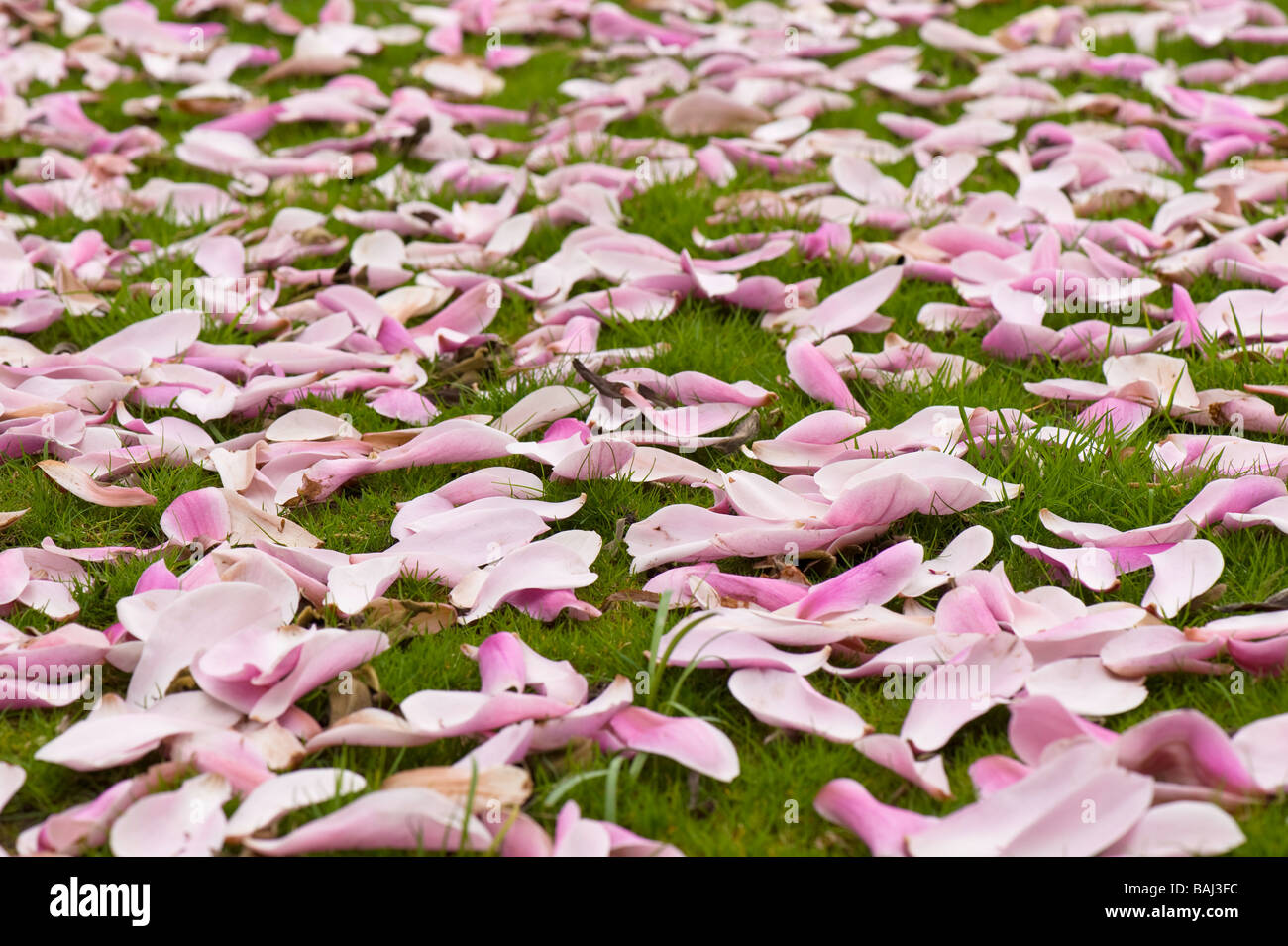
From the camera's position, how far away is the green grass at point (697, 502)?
1.74 metres

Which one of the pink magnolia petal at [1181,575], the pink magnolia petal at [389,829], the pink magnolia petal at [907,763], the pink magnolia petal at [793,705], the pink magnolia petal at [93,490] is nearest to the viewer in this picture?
Result: the pink magnolia petal at [389,829]

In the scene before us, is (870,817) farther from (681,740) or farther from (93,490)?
(93,490)

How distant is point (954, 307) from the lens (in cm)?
308

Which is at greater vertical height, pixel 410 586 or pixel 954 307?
pixel 954 307

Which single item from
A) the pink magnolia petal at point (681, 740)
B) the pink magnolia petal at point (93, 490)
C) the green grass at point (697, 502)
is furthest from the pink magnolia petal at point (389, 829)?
the pink magnolia petal at point (93, 490)

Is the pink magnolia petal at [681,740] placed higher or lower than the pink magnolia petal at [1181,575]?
lower

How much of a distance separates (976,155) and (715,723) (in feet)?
8.73

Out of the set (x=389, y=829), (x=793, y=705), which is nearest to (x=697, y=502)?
(x=793, y=705)

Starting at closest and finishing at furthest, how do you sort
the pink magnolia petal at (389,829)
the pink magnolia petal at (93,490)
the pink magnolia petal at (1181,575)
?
the pink magnolia petal at (389,829)
the pink magnolia petal at (1181,575)
the pink magnolia petal at (93,490)

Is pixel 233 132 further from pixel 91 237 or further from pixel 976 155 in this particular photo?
pixel 976 155

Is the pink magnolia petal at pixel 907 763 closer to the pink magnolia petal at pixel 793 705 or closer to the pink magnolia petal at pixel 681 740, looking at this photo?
the pink magnolia petal at pixel 793 705
